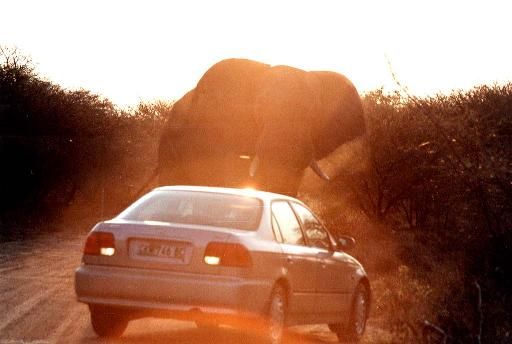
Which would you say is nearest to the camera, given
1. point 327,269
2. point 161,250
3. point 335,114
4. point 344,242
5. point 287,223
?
point 161,250

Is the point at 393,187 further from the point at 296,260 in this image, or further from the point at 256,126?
the point at 296,260

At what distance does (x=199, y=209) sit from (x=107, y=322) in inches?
53.2

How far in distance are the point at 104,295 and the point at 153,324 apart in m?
2.23

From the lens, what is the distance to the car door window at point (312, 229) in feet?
45.1

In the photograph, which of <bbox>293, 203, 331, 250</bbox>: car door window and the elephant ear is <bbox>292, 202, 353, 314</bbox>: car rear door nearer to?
<bbox>293, 203, 331, 250</bbox>: car door window

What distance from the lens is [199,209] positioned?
→ 12875 mm

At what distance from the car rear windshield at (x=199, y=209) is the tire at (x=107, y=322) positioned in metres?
0.89

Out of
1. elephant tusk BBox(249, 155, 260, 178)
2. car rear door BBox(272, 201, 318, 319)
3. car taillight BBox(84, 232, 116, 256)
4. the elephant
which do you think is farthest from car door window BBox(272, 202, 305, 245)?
elephant tusk BBox(249, 155, 260, 178)

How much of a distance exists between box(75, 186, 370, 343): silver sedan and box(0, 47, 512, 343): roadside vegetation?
123 centimetres

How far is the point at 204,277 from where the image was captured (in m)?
11.8

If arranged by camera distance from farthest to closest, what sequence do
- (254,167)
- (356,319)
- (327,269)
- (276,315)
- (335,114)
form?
(335,114) → (254,167) → (356,319) → (327,269) → (276,315)

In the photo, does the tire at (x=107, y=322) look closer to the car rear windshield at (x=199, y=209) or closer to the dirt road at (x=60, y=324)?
the dirt road at (x=60, y=324)

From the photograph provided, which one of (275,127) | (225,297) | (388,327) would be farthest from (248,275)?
(275,127)

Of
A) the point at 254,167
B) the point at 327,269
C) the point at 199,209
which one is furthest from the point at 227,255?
the point at 254,167
